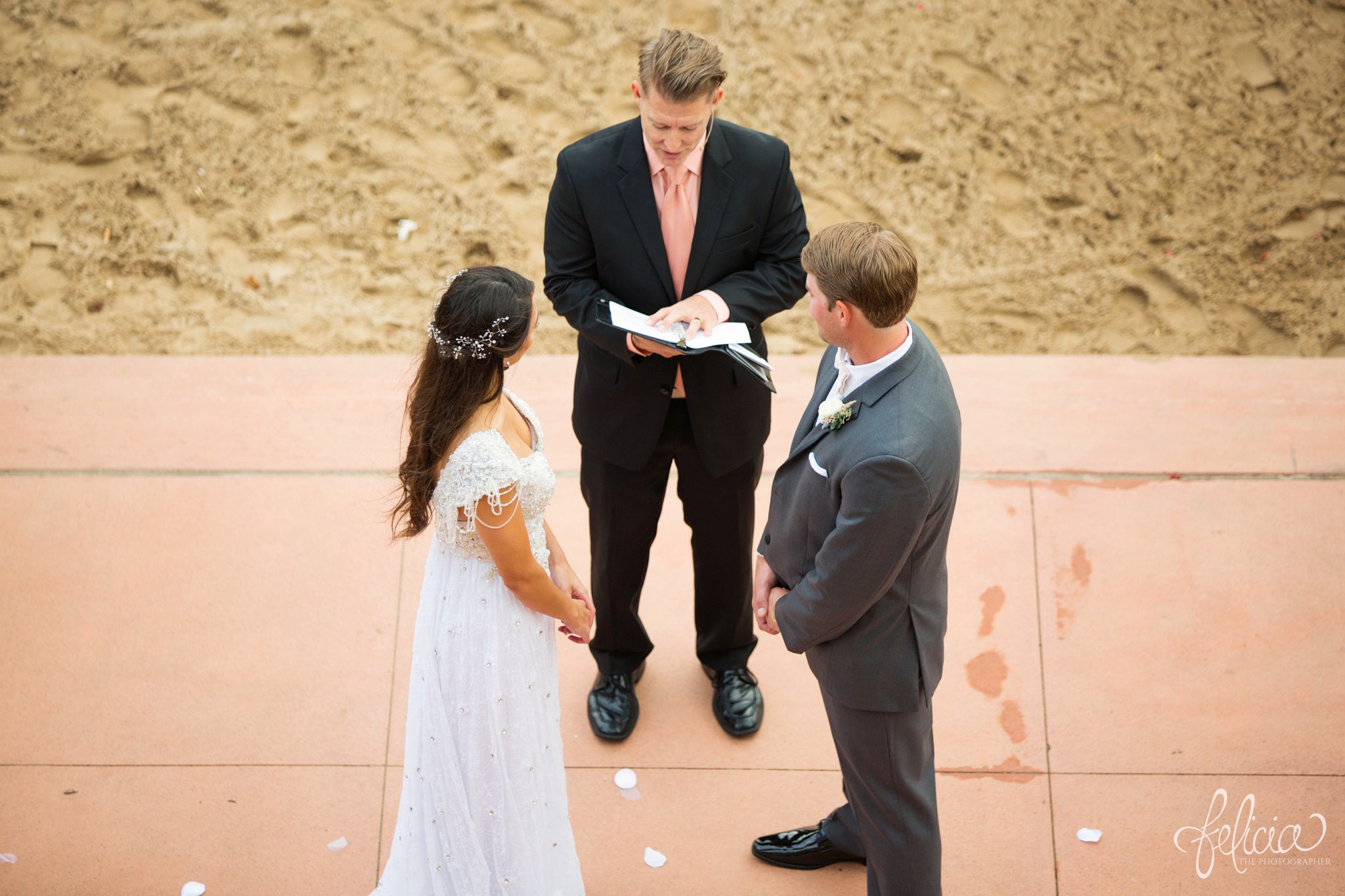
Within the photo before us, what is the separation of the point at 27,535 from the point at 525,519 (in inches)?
107

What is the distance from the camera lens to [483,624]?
8.95 ft

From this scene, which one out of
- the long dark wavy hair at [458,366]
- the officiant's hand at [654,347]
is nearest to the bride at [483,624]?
the long dark wavy hair at [458,366]

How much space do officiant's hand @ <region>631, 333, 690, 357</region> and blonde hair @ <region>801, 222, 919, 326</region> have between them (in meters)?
0.59

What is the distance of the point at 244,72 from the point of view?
611 centimetres

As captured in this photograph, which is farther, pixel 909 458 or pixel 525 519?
pixel 525 519

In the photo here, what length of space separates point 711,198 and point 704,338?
472 millimetres

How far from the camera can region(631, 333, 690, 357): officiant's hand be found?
2.97m

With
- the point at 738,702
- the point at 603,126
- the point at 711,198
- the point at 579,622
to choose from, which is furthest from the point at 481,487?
the point at 603,126

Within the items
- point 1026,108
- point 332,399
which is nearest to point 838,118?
point 1026,108

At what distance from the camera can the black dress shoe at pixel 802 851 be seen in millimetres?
3365

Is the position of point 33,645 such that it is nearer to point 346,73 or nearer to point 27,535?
point 27,535

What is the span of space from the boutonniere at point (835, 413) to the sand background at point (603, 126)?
9.56 feet

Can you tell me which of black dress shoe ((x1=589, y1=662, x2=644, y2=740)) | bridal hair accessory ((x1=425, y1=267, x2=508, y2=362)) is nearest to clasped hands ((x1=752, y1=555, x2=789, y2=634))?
black dress shoe ((x1=589, y1=662, x2=644, y2=740))

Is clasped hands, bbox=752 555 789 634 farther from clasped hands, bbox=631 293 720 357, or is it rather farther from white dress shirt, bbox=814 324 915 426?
clasped hands, bbox=631 293 720 357
